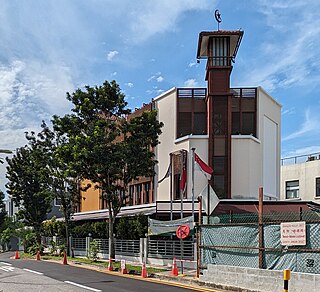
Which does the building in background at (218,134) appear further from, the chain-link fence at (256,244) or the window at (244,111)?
the chain-link fence at (256,244)

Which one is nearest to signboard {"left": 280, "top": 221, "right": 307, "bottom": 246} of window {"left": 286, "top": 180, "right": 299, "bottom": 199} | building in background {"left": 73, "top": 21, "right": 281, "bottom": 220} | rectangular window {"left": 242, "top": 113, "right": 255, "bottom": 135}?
building in background {"left": 73, "top": 21, "right": 281, "bottom": 220}

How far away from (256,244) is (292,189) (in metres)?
36.3

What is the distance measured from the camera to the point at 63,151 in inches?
1081

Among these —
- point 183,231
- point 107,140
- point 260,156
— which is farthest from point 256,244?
point 260,156

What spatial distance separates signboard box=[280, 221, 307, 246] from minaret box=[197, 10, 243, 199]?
20568 millimetres

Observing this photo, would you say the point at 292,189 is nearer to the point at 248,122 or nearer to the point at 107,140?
the point at 248,122

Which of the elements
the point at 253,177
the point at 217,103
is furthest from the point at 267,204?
the point at 217,103

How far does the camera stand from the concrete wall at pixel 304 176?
46.5 m

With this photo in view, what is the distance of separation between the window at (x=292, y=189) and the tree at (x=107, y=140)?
2397cm

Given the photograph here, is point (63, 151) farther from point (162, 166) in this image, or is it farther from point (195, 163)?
point (162, 166)

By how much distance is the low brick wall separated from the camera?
12320 mm

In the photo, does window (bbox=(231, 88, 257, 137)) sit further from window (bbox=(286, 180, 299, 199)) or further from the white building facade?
window (bbox=(286, 180, 299, 199))

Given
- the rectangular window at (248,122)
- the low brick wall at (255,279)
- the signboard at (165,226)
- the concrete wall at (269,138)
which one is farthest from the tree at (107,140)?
the low brick wall at (255,279)

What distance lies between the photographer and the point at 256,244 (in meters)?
14.7
